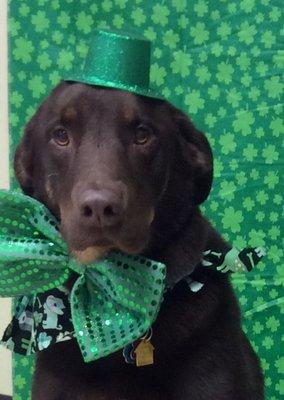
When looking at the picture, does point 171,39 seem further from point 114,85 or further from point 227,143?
point 114,85

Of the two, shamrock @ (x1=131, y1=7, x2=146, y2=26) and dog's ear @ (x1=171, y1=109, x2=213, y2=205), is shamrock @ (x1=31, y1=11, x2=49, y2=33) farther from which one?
dog's ear @ (x1=171, y1=109, x2=213, y2=205)

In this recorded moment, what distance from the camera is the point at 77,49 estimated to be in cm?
184

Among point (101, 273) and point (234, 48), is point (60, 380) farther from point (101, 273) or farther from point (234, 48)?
point (234, 48)

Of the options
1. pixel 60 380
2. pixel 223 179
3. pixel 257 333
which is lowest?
pixel 257 333

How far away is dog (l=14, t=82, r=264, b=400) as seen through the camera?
1.03m

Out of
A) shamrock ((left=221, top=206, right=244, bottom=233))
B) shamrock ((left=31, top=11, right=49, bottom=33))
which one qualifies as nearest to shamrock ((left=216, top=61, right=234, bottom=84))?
shamrock ((left=221, top=206, right=244, bottom=233))

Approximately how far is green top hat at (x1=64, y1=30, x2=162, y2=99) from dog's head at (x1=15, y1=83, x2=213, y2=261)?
0.05ft

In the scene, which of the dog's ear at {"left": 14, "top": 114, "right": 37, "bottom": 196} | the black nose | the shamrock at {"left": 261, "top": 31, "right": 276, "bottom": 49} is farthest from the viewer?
the shamrock at {"left": 261, "top": 31, "right": 276, "bottom": 49}

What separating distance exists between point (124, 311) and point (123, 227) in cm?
16

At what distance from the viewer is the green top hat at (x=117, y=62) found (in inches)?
42.4

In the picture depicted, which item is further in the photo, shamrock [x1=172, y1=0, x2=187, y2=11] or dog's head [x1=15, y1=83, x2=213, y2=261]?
shamrock [x1=172, y1=0, x2=187, y2=11]

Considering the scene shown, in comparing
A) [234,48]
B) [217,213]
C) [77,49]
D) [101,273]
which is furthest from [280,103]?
[101,273]

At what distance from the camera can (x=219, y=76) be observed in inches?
72.0

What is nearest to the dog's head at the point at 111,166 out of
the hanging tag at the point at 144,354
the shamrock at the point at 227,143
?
the hanging tag at the point at 144,354
